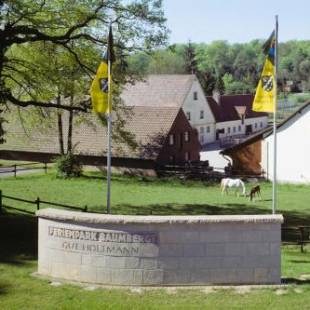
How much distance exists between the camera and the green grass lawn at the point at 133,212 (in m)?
11.4

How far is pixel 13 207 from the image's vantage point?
85.4 feet

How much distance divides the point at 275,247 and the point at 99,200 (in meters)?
18.7

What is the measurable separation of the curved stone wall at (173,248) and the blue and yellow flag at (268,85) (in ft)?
17.7

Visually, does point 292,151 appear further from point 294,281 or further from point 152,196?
point 294,281

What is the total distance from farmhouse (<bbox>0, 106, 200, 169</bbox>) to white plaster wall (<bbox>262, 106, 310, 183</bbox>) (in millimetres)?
7923

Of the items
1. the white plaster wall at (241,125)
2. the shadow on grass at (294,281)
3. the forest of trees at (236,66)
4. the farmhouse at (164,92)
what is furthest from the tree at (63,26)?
the forest of trees at (236,66)

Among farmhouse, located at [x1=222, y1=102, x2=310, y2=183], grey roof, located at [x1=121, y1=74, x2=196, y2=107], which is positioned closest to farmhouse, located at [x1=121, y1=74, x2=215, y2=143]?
grey roof, located at [x1=121, y1=74, x2=196, y2=107]

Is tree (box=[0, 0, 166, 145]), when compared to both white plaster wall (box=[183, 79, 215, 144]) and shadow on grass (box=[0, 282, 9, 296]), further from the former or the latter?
white plaster wall (box=[183, 79, 215, 144])

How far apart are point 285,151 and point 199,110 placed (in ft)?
93.0

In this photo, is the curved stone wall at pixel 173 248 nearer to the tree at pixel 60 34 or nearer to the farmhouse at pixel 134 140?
the tree at pixel 60 34

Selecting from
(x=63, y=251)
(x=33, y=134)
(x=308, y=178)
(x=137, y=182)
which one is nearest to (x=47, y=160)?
(x=33, y=134)

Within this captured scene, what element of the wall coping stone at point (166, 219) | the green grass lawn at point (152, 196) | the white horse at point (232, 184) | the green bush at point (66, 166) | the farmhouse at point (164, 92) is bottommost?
the green grass lawn at point (152, 196)

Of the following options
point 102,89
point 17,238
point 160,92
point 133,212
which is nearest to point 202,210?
point 133,212

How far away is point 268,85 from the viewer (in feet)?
55.9
